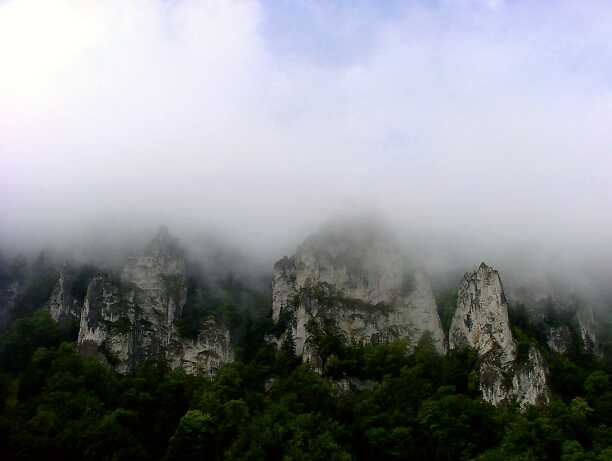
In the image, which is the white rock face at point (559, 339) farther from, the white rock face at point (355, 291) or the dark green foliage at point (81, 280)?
the dark green foliage at point (81, 280)

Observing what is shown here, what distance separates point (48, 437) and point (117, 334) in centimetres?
2153

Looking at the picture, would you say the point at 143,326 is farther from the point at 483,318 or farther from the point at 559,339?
the point at 559,339

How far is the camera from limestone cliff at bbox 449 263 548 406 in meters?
77.4

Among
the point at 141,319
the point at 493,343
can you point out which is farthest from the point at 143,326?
the point at 493,343

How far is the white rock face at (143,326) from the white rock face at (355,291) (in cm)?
1006

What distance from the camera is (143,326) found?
298 feet

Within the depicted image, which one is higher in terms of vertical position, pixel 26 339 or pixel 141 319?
pixel 141 319

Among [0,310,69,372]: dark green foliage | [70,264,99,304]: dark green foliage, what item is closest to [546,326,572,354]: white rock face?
[70,264,99,304]: dark green foliage

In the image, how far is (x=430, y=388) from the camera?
7875 cm

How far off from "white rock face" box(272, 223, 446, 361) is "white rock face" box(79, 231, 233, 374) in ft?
33.0

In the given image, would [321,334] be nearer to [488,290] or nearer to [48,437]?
[488,290]

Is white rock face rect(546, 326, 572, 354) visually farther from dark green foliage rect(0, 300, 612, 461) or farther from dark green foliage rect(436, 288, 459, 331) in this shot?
dark green foliage rect(436, 288, 459, 331)

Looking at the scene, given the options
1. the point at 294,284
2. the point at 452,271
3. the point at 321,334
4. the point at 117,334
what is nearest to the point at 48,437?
the point at 117,334

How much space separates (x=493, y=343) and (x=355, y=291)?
1981cm
